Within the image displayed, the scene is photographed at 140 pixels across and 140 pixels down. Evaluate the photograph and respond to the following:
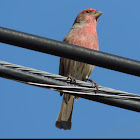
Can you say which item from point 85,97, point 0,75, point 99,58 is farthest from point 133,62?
point 0,75

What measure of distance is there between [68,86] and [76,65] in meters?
4.59

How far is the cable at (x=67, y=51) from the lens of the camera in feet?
13.5

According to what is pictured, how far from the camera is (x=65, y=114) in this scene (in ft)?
30.6

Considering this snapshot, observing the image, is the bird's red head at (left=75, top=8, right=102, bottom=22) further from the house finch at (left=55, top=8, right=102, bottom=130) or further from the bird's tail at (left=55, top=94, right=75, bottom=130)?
the bird's tail at (left=55, top=94, right=75, bottom=130)

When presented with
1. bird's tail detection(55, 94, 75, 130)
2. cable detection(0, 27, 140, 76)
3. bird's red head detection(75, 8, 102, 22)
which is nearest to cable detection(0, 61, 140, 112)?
cable detection(0, 27, 140, 76)

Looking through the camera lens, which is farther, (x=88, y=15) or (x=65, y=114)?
(x=88, y=15)

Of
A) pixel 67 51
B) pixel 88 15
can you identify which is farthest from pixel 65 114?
pixel 67 51

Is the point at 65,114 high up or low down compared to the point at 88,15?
down

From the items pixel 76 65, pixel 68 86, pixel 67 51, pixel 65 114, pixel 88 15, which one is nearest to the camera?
pixel 67 51

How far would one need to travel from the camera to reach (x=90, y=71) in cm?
941

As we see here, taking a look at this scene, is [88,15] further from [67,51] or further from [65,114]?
[67,51]

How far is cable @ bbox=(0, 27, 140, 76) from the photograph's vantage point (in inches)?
163

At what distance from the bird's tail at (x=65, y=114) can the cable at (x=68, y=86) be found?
433 cm

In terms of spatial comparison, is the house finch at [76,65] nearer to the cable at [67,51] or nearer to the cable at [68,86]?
the cable at [68,86]
